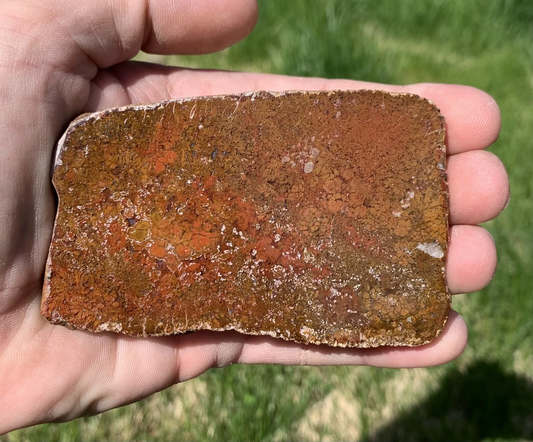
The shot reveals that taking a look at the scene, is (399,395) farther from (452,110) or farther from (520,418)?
(452,110)

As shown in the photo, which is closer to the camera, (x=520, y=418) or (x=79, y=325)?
(x=79, y=325)

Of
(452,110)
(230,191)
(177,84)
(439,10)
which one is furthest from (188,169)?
(439,10)

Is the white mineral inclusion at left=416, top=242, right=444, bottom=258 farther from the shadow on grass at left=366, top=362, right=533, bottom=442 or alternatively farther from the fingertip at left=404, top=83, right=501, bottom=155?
the shadow on grass at left=366, top=362, right=533, bottom=442

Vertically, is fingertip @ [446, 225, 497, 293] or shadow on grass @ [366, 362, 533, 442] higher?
fingertip @ [446, 225, 497, 293]

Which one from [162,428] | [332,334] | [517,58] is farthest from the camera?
[517,58]

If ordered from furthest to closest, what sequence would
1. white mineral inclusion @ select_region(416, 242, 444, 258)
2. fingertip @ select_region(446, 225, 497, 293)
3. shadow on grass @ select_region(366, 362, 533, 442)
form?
shadow on grass @ select_region(366, 362, 533, 442), fingertip @ select_region(446, 225, 497, 293), white mineral inclusion @ select_region(416, 242, 444, 258)

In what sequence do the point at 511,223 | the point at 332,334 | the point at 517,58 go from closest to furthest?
the point at 332,334, the point at 511,223, the point at 517,58

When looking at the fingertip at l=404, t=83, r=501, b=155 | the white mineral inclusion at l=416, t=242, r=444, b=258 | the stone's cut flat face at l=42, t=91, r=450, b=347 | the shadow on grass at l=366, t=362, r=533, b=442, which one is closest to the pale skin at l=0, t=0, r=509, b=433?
the fingertip at l=404, t=83, r=501, b=155

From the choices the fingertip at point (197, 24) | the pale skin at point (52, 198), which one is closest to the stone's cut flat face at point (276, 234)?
the pale skin at point (52, 198)

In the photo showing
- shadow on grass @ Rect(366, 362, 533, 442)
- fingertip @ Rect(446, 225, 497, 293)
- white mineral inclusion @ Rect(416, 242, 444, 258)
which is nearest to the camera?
white mineral inclusion @ Rect(416, 242, 444, 258)
